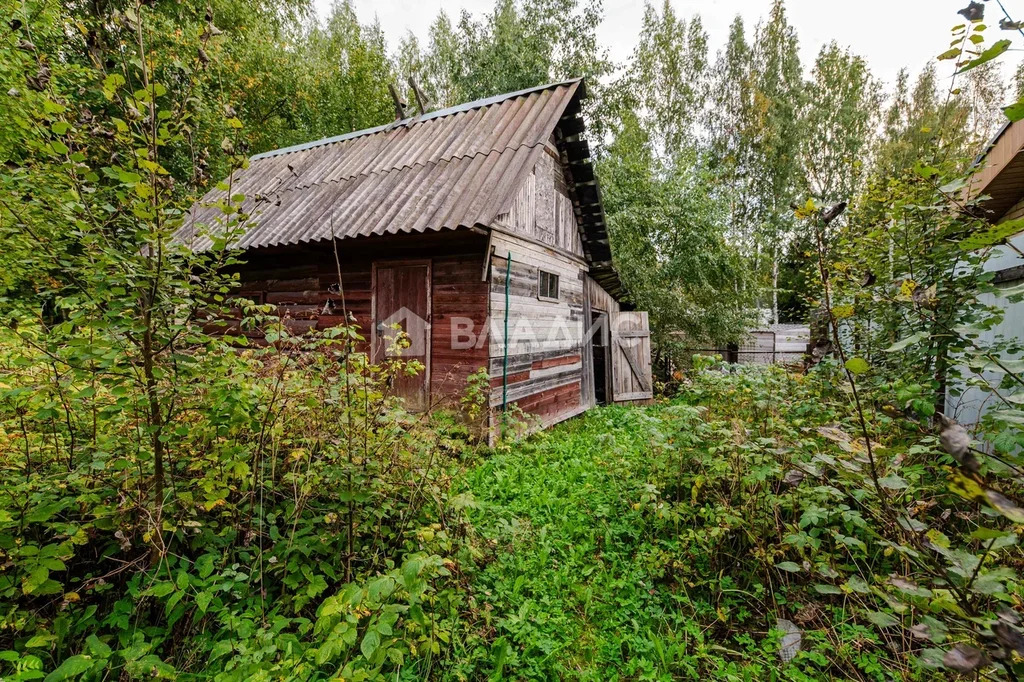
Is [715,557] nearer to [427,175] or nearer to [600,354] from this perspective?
[427,175]

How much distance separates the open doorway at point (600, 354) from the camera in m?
10.3

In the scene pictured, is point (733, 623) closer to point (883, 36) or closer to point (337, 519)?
point (337, 519)

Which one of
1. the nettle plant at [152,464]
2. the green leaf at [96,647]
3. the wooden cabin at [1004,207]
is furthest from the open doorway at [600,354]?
the green leaf at [96,647]

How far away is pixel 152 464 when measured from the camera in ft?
8.34

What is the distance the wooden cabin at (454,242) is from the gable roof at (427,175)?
0.03 m

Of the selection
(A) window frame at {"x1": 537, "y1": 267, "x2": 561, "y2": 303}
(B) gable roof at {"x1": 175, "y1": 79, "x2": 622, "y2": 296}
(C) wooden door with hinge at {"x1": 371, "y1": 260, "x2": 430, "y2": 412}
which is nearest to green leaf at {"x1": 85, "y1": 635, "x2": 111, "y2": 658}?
(C) wooden door with hinge at {"x1": 371, "y1": 260, "x2": 430, "y2": 412}

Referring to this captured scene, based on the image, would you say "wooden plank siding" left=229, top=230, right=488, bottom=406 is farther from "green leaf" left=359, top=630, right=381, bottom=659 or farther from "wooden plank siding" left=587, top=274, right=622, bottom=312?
"wooden plank siding" left=587, top=274, right=622, bottom=312

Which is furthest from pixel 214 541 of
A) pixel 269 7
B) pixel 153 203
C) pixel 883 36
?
pixel 883 36

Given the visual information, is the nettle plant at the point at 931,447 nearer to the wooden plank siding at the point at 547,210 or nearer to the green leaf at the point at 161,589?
the green leaf at the point at 161,589

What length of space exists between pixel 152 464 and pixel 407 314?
3942mm

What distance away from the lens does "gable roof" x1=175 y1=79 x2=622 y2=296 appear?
223 inches

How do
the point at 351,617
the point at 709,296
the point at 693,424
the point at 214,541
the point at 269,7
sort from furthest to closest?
1. the point at 269,7
2. the point at 709,296
3. the point at 693,424
4. the point at 214,541
5. the point at 351,617

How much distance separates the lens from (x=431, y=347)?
6.11 meters

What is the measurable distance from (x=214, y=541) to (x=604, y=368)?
9.06 meters
